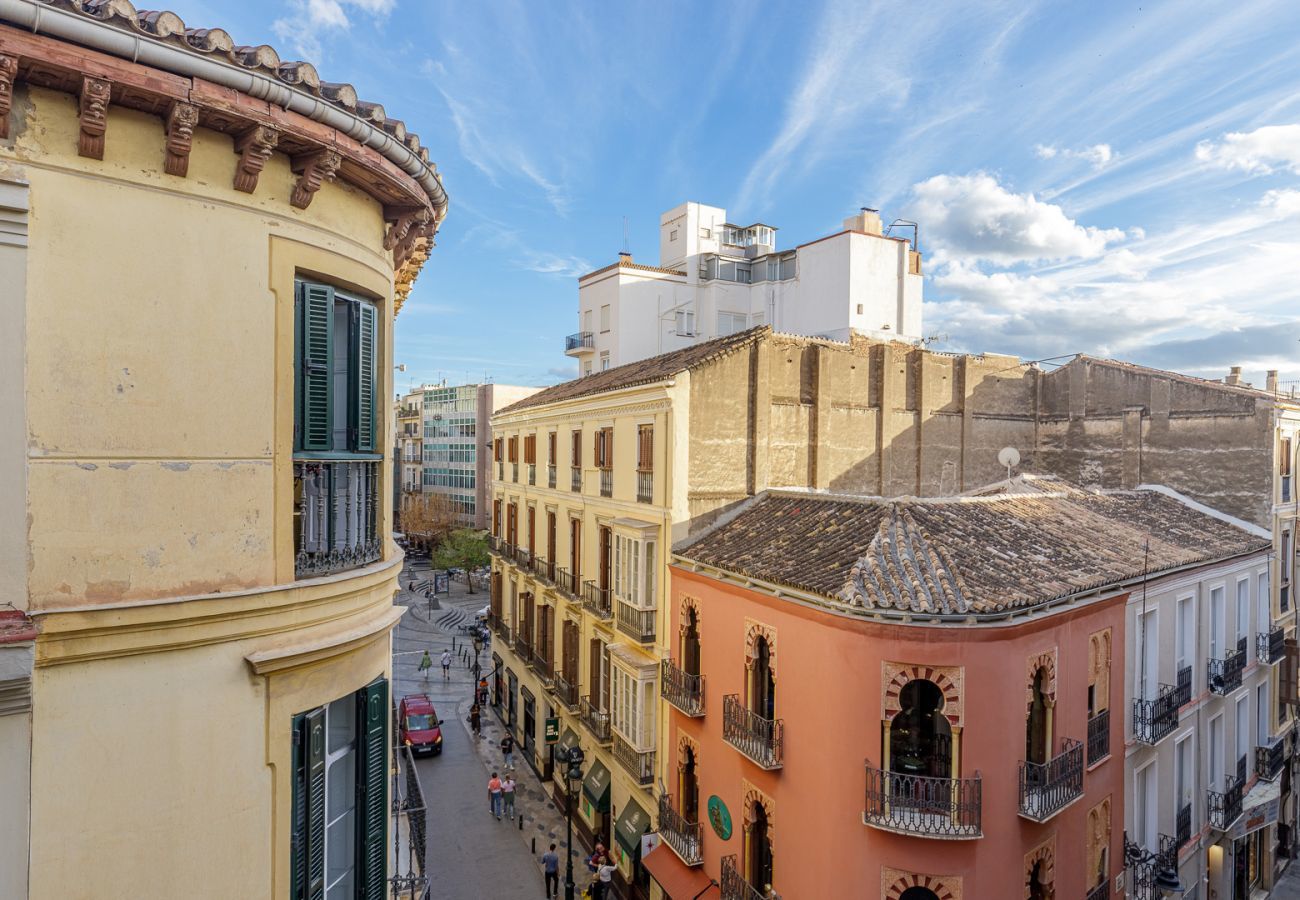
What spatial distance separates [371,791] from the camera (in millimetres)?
6609

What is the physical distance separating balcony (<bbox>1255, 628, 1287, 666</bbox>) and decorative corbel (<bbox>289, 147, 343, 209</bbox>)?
2507 cm

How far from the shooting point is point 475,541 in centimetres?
5356

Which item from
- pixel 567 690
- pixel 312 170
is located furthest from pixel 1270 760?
pixel 312 170

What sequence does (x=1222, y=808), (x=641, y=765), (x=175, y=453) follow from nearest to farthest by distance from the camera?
(x=175, y=453) → (x=641, y=765) → (x=1222, y=808)

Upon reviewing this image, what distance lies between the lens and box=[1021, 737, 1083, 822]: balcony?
38.7 feet

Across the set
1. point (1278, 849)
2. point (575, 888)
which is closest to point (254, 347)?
point (575, 888)

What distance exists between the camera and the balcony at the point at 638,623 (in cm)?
1786

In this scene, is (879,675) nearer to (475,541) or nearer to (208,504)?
(208,504)

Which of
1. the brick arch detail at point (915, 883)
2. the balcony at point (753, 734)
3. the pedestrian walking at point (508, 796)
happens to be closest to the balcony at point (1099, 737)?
the brick arch detail at point (915, 883)

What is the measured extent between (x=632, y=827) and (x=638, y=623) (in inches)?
204

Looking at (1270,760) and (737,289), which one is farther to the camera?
(737,289)

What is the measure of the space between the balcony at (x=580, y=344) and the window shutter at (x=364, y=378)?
28.3 meters

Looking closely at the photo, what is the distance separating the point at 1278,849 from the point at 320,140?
33104 mm

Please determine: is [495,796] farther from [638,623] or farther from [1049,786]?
[1049,786]
